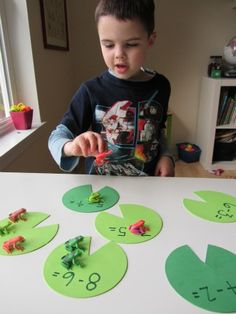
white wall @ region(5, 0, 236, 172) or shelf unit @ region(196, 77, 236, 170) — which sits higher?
white wall @ region(5, 0, 236, 172)

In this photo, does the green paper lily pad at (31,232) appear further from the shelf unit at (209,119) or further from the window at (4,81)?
the shelf unit at (209,119)

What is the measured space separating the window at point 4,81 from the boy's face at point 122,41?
2.25 ft

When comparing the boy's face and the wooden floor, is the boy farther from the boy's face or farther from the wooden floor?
the wooden floor

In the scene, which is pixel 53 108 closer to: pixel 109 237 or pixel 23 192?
pixel 23 192

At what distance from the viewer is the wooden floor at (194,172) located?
80.4 inches

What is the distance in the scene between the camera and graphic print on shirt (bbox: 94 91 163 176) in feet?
2.50

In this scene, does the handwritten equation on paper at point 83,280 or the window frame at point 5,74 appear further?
the window frame at point 5,74

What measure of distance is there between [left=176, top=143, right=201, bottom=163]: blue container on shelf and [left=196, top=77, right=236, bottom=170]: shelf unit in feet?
0.13

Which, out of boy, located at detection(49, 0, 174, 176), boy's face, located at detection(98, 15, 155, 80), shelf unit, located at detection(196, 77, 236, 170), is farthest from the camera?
shelf unit, located at detection(196, 77, 236, 170)

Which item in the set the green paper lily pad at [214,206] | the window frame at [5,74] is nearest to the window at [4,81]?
the window frame at [5,74]

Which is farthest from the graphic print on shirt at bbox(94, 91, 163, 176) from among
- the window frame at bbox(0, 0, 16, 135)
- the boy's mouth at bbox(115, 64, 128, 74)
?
the window frame at bbox(0, 0, 16, 135)

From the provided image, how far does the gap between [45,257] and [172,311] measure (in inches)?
6.5

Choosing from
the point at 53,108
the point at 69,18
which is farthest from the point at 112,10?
the point at 69,18

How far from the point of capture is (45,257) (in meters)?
0.35
